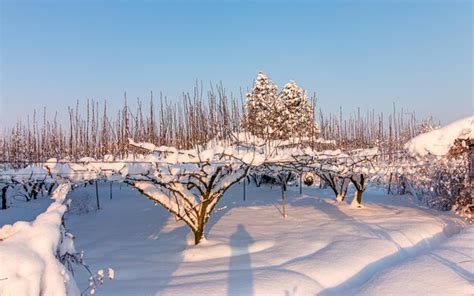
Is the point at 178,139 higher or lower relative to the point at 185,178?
higher

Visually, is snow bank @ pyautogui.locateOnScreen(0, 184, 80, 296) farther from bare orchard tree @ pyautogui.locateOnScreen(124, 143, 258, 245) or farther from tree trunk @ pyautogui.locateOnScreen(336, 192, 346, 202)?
tree trunk @ pyautogui.locateOnScreen(336, 192, 346, 202)

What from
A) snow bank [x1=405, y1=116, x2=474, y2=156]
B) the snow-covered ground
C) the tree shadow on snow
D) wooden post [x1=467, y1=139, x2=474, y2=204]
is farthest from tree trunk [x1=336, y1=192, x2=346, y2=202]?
the tree shadow on snow

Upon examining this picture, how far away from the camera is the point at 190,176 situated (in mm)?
9258

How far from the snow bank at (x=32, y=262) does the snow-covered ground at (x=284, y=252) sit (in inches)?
129

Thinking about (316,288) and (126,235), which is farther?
(126,235)

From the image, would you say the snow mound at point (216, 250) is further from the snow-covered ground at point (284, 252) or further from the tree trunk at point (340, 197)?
the tree trunk at point (340, 197)

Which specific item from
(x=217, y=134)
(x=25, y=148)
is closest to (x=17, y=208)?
(x=25, y=148)

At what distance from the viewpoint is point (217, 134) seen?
10617mm

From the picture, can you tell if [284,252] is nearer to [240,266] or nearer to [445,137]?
[240,266]

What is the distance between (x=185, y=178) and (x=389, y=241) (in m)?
4.85

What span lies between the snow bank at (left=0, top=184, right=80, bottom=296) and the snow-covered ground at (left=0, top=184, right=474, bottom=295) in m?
3.27

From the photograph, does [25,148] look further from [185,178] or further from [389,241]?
[389,241]

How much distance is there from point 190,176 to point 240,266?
2413 mm

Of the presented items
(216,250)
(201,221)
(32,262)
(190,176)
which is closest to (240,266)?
(216,250)
